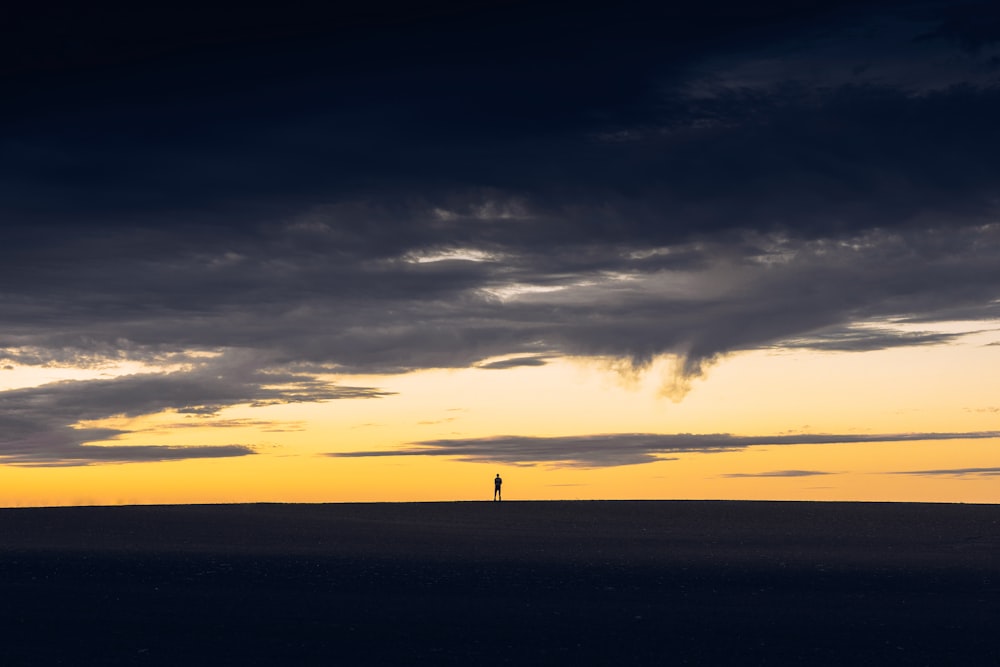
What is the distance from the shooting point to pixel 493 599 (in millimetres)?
32094

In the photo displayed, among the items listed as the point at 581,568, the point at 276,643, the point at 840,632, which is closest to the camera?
the point at 276,643

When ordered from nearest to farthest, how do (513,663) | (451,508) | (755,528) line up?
(513,663) < (755,528) < (451,508)

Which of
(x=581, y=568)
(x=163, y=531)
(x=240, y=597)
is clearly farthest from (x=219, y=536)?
(x=240, y=597)

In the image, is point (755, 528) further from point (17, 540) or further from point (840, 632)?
point (840, 632)

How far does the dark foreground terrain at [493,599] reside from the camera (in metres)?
23.8

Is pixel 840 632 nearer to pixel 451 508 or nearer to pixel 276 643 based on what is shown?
pixel 276 643

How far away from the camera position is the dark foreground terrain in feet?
78.0

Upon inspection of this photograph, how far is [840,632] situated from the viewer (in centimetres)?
2650

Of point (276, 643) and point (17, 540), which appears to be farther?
point (17, 540)

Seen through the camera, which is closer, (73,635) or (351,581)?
(73,635)

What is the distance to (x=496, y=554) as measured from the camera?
157 ft

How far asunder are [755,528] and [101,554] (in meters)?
42.0

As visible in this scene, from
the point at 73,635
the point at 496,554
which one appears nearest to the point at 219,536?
the point at 496,554

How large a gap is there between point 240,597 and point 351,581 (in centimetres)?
538
